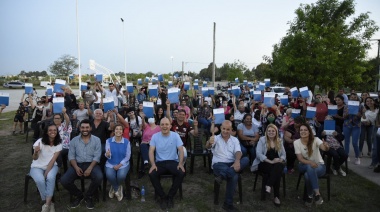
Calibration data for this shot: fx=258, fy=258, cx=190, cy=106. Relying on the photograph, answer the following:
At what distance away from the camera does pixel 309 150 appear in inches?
184

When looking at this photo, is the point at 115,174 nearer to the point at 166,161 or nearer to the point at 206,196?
the point at 166,161

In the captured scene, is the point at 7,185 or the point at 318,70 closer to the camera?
the point at 7,185

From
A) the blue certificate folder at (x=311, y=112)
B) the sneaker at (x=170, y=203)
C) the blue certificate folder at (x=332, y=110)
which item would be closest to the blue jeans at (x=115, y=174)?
the sneaker at (x=170, y=203)

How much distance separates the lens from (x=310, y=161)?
15.1ft

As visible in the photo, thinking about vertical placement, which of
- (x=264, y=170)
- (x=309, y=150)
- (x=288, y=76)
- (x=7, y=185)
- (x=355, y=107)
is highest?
(x=288, y=76)

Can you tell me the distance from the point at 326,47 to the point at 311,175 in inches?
447

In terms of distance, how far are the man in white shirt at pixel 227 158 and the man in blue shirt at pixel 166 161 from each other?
64 cm

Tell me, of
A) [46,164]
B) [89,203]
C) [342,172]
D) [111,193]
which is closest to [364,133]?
[342,172]

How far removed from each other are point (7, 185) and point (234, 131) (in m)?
5.08

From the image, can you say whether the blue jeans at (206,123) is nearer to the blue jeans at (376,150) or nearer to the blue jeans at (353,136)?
the blue jeans at (353,136)

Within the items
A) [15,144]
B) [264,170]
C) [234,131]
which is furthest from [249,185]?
[15,144]

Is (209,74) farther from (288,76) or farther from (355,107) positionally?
(355,107)

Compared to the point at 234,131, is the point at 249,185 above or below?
below

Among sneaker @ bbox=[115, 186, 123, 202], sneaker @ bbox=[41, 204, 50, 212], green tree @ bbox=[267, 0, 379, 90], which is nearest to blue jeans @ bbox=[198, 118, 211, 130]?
sneaker @ bbox=[115, 186, 123, 202]
